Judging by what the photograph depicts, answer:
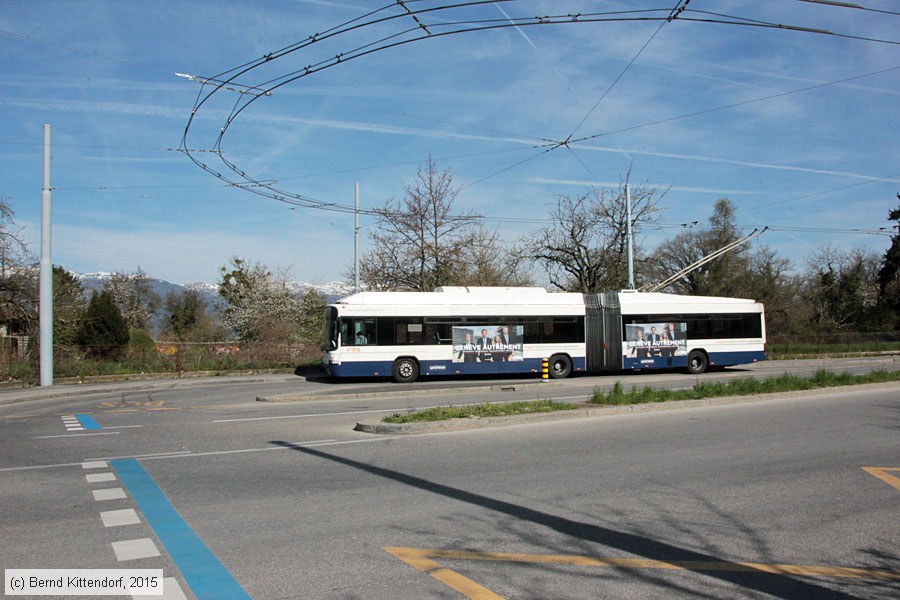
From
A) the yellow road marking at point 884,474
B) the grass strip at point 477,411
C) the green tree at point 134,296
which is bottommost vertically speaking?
the yellow road marking at point 884,474

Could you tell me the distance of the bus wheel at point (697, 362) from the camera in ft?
96.3

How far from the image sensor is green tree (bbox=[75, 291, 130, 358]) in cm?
3459

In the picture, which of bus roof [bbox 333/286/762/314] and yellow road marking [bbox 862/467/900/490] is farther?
bus roof [bbox 333/286/762/314]

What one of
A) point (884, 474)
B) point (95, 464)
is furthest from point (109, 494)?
point (884, 474)

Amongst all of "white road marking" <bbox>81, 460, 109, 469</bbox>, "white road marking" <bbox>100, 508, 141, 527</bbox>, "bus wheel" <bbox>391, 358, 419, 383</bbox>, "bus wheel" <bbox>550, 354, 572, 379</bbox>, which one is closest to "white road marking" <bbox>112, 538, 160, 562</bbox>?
"white road marking" <bbox>100, 508, 141, 527</bbox>

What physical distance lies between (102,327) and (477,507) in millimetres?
33248

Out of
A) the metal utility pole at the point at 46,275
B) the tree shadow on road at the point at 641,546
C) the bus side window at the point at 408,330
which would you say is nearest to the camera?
the tree shadow on road at the point at 641,546

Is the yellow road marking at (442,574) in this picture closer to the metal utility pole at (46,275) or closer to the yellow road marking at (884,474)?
the yellow road marking at (884,474)

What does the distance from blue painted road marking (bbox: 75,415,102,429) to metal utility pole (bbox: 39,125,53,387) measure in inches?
404

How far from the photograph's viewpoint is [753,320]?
3006 centimetres

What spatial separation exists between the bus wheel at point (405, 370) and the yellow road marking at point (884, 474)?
18.3 m

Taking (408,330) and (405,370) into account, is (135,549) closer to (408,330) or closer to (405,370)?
(405,370)

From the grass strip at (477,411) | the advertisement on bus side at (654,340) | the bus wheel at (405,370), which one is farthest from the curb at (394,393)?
the grass strip at (477,411)

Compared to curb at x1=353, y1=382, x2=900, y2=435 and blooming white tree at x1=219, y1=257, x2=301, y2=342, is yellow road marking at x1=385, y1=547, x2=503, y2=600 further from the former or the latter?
blooming white tree at x1=219, y1=257, x2=301, y2=342
